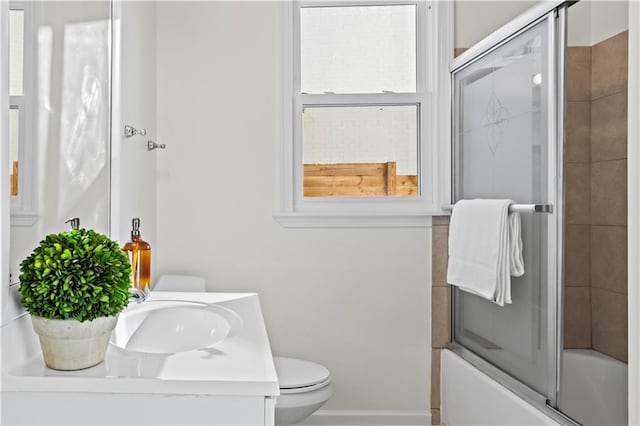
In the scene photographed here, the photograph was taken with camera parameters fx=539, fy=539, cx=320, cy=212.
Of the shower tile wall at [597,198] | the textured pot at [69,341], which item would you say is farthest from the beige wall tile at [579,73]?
the textured pot at [69,341]

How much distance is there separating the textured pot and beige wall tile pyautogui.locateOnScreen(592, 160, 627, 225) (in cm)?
165

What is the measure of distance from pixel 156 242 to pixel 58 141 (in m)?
1.25

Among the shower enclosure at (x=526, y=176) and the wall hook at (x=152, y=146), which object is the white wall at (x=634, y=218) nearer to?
the shower enclosure at (x=526, y=176)

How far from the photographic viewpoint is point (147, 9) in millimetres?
2330

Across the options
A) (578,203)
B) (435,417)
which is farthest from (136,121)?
(435,417)

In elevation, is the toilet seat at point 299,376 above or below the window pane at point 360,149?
below

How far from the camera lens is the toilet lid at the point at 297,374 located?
76.8 inches

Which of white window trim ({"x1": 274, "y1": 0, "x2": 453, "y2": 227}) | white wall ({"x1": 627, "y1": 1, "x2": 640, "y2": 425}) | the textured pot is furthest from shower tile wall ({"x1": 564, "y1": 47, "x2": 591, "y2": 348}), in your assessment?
the textured pot

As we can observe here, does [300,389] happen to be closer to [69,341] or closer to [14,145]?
[69,341]

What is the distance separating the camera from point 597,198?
191cm

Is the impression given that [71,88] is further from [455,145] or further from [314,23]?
[455,145]

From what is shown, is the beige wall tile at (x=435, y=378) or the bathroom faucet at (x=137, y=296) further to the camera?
the beige wall tile at (x=435, y=378)

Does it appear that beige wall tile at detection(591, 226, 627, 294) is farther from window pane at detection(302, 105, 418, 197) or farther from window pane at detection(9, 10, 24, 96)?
window pane at detection(9, 10, 24, 96)

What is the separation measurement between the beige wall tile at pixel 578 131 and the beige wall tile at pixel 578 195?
0.03 m
